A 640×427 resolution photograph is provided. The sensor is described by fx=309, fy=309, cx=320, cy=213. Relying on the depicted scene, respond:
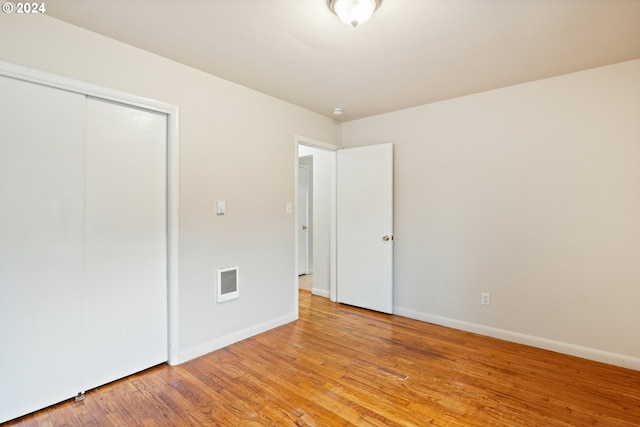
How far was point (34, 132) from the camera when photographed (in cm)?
188

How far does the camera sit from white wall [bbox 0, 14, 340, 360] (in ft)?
6.57

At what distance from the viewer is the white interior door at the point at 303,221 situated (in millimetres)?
6090

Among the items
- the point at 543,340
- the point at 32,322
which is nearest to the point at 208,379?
the point at 32,322

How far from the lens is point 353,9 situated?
5.61 ft

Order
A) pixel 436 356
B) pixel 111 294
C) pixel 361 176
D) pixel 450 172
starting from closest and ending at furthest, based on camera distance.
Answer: pixel 111 294, pixel 436 356, pixel 450 172, pixel 361 176

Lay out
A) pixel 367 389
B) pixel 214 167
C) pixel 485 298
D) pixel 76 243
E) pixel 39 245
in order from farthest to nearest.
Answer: pixel 485 298 → pixel 214 167 → pixel 367 389 → pixel 76 243 → pixel 39 245

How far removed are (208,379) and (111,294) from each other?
0.94m

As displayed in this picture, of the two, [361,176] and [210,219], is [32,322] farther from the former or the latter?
[361,176]

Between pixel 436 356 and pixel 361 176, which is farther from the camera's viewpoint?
pixel 361 176

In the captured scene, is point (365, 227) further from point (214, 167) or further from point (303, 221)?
point (303, 221)

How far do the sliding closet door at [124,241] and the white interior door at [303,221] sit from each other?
3697 millimetres

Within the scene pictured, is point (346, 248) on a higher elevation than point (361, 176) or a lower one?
lower

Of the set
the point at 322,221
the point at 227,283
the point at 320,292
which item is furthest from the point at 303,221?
the point at 227,283

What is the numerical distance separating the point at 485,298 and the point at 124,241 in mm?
3304
